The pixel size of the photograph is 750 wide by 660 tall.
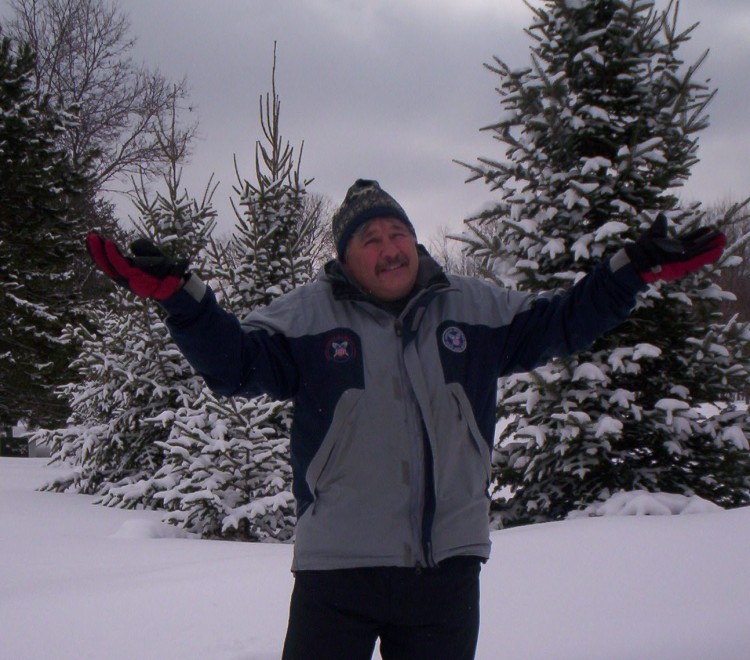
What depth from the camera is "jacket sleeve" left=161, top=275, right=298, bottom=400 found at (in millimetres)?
1682

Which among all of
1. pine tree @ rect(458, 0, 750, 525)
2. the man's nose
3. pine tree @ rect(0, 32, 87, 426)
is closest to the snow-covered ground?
pine tree @ rect(458, 0, 750, 525)

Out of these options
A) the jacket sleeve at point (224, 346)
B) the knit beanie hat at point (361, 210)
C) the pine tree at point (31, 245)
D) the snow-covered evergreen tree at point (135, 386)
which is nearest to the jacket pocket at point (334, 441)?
the jacket sleeve at point (224, 346)

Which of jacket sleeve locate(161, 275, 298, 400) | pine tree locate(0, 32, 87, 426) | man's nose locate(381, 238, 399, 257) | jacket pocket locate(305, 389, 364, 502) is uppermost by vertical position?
pine tree locate(0, 32, 87, 426)

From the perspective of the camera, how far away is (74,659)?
273 cm

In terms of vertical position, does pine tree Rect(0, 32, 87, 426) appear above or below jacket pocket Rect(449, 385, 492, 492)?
above

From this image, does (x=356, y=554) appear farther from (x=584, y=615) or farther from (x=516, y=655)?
(x=584, y=615)

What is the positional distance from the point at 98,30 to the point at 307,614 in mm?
25789

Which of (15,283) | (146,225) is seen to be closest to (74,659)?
(146,225)

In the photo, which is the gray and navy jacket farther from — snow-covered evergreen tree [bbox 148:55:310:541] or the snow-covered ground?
snow-covered evergreen tree [bbox 148:55:310:541]

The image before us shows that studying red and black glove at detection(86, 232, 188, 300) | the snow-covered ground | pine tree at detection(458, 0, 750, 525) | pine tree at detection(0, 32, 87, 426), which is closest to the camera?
red and black glove at detection(86, 232, 188, 300)

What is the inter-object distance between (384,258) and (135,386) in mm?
6420

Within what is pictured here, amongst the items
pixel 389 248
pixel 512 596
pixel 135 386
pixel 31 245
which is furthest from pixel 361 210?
pixel 31 245

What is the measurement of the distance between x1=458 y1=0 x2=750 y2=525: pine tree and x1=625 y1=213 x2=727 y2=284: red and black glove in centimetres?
318

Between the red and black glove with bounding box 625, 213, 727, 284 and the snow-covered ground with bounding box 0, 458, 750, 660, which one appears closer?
the red and black glove with bounding box 625, 213, 727, 284
